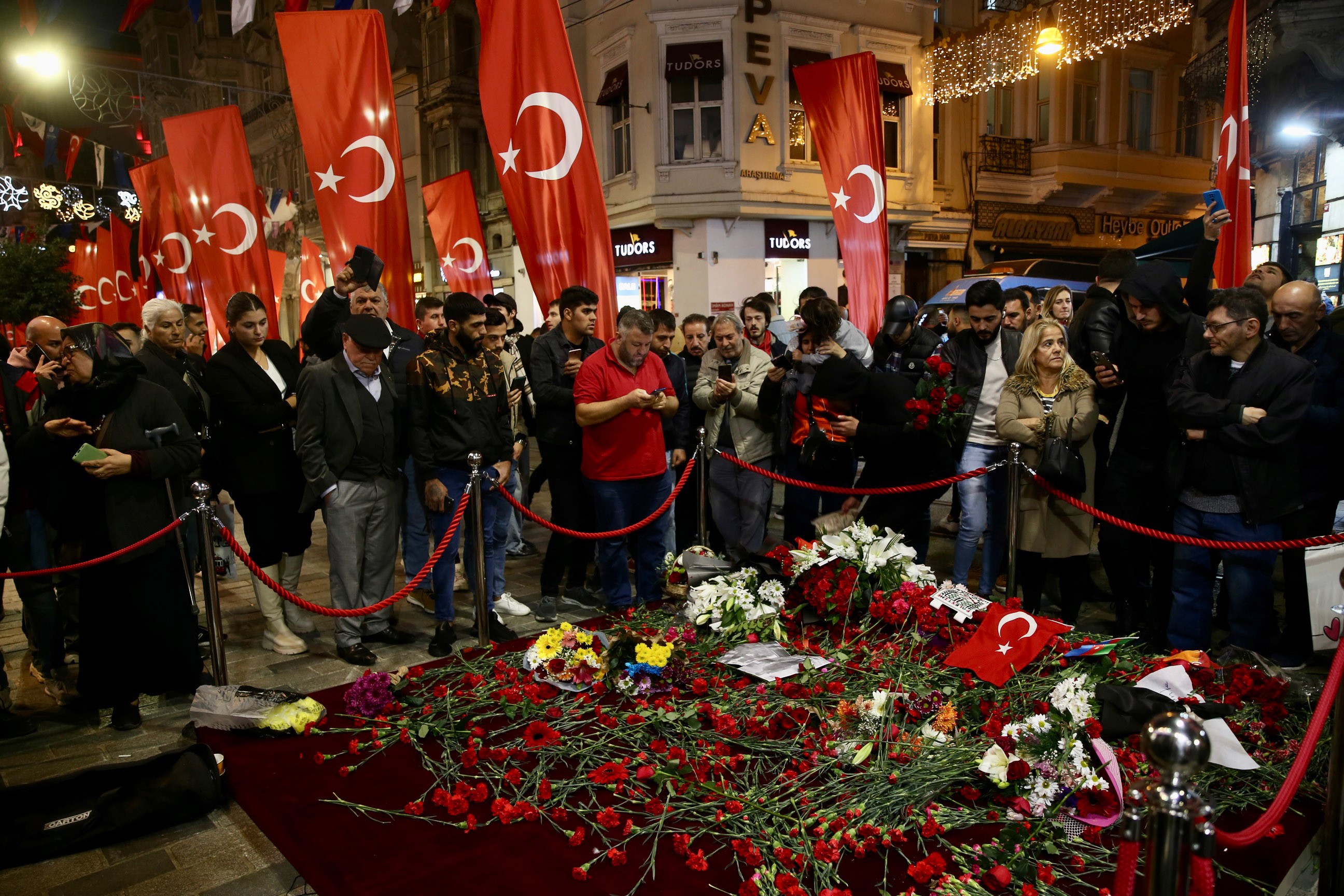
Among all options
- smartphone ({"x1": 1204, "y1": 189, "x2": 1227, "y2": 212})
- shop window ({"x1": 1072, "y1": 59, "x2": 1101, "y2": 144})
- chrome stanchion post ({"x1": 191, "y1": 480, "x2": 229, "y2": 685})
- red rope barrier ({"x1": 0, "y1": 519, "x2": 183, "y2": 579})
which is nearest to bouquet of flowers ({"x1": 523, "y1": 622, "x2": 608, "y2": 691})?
chrome stanchion post ({"x1": 191, "y1": 480, "x2": 229, "y2": 685})

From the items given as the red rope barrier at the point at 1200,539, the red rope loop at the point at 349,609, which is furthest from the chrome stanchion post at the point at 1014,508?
the red rope loop at the point at 349,609

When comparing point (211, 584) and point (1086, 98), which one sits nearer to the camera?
point (211, 584)

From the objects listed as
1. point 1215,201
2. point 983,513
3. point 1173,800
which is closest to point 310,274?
point 983,513

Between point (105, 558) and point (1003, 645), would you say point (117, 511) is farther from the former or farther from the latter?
point (1003, 645)

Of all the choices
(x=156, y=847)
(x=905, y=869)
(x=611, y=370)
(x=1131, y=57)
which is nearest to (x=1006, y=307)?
(x=611, y=370)

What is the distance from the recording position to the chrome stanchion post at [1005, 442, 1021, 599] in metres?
4.87

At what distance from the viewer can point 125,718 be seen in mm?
4441

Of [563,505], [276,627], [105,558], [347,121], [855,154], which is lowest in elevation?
[276,627]

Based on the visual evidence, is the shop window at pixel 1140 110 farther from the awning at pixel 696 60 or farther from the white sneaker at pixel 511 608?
the white sneaker at pixel 511 608

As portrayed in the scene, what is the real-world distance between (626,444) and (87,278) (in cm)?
1653

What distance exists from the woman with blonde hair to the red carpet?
4.88 meters

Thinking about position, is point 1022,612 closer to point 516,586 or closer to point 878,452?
point 878,452

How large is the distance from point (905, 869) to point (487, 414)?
3.62 meters

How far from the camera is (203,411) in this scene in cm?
553
